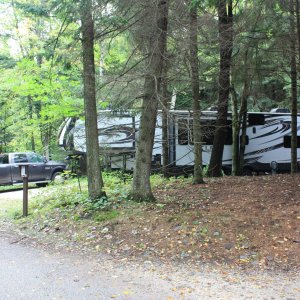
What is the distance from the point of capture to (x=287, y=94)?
19781 millimetres

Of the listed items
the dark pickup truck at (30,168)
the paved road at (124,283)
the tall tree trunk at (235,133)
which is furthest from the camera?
the dark pickup truck at (30,168)

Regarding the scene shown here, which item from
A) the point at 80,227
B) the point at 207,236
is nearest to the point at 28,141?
the point at 80,227

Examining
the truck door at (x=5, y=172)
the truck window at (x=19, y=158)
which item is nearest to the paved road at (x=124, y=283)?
the truck door at (x=5, y=172)

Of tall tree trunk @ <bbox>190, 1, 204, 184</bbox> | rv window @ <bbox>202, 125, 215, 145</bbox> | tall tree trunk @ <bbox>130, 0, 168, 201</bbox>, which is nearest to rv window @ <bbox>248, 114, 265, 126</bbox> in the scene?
rv window @ <bbox>202, 125, 215, 145</bbox>

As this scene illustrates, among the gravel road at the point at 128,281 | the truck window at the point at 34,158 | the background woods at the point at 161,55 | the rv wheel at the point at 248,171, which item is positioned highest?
the background woods at the point at 161,55

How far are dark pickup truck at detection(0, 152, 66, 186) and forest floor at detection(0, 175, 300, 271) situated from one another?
28.8 feet

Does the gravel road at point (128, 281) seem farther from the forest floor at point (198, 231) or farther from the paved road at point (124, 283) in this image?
the forest floor at point (198, 231)

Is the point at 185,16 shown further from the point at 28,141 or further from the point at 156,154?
the point at 28,141

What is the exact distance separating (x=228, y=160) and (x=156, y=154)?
3773 millimetres

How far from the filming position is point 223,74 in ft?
40.1

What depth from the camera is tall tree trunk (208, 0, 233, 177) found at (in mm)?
10797

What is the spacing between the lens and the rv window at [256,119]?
18.2m

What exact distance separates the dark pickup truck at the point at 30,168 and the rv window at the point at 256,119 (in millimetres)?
9334

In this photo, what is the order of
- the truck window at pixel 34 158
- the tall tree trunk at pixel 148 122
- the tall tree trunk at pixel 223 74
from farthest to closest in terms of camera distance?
the truck window at pixel 34 158 < the tall tree trunk at pixel 223 74 < the tall tree trunk at pixel 148 122
